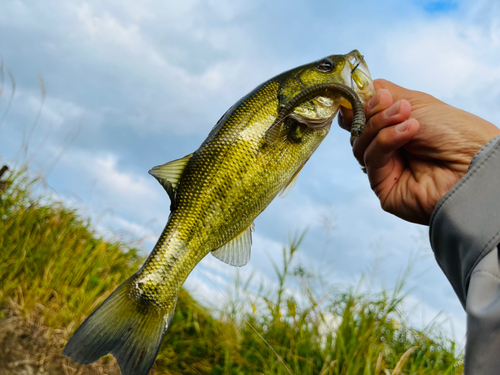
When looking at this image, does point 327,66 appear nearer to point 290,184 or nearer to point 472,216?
point 290,184

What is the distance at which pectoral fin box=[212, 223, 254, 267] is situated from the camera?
5.99ft

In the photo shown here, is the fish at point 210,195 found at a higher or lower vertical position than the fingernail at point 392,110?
lower

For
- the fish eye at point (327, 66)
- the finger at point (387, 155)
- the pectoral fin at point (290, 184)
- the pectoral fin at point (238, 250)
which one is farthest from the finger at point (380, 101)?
the pectoral fin at point (238, 250)

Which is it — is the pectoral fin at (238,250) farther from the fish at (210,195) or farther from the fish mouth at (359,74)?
the fish mouth at (359,74)

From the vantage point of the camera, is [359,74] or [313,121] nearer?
[313,121]

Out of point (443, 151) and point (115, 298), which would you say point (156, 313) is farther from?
point (443, 151)

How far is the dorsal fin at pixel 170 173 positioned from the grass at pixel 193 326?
2.06 m

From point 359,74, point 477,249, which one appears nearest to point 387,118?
point 359,74

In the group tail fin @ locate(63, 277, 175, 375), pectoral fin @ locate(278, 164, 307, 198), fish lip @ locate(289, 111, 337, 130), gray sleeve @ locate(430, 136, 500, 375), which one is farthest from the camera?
pectoral fin @ locate(278, 164, 307, 198)

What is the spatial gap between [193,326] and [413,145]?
4053 mm

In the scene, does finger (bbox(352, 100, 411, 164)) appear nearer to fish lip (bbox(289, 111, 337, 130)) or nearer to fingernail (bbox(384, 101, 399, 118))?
fingernail (bbox(384, 101, 399, 118))

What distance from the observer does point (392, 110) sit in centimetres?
206

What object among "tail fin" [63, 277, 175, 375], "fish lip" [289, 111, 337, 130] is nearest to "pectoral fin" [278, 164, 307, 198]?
"fish lip" [289, 111, 337, 130]

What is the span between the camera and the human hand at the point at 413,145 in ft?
6.84
